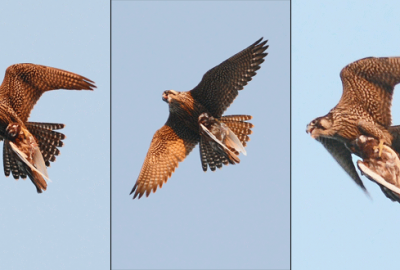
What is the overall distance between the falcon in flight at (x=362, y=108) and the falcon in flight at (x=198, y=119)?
1490 millimetres

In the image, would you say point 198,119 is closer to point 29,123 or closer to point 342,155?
point 342,155

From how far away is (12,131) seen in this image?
12695 millimetres

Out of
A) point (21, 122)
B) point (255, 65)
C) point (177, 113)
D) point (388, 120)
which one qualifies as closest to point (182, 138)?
point (177, 113)

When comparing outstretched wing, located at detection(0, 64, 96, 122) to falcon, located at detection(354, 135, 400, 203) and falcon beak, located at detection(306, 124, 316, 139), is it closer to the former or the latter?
falcon beak, located at detection(306, 124, 316, 139)

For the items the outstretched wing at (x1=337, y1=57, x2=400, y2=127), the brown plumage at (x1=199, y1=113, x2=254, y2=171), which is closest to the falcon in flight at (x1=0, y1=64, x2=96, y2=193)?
the brown plumage at (x1=199, y1=113, x2=254, y2=171)

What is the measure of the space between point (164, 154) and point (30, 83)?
8.53 ft

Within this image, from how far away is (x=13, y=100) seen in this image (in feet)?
43.0

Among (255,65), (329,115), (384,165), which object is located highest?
(255,65)

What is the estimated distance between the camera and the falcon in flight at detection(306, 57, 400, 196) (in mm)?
11867

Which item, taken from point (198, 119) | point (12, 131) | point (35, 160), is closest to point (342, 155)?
point (198, 119)

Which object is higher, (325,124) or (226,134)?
(325,124)

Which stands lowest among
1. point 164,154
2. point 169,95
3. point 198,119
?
point 164,154

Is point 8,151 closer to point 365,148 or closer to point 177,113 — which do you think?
point 177,113

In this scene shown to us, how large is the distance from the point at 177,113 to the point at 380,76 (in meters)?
3.45
